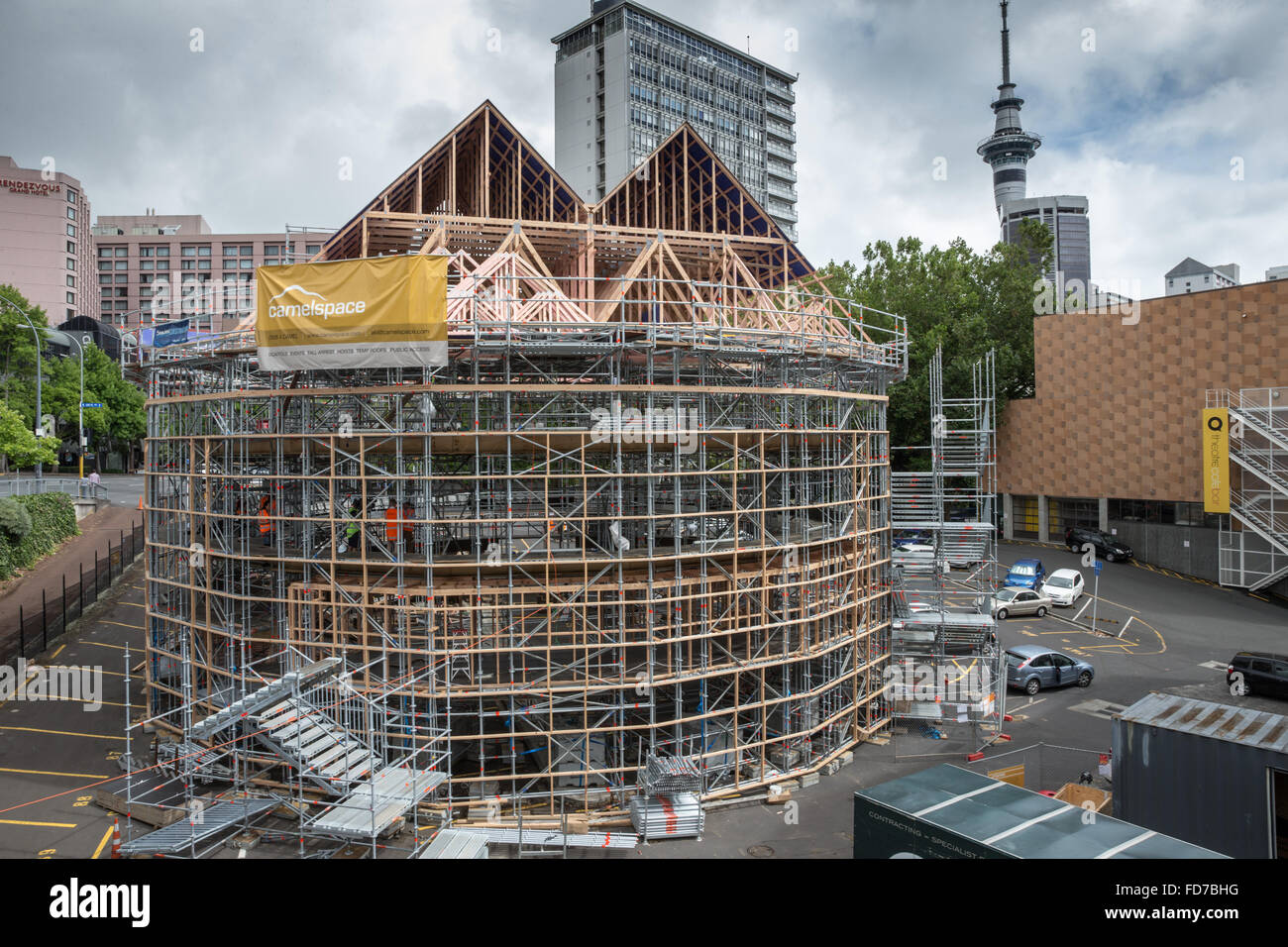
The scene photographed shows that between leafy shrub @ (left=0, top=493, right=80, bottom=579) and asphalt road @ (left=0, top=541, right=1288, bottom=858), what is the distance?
3.65 meters

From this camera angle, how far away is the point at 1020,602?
3180 centimetres

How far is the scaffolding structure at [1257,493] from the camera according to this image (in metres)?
32.5

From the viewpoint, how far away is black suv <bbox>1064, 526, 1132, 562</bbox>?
1577 inches

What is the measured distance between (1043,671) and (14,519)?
118 feet

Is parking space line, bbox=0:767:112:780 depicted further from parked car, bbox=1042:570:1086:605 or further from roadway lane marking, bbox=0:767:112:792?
parked car, bbox=1042:570:1086:605

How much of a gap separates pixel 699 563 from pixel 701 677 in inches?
97.7

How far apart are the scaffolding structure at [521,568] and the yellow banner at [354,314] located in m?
0.73

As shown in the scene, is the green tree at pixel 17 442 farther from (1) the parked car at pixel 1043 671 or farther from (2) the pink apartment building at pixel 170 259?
(2) the pink apartment building at pixel 170 259

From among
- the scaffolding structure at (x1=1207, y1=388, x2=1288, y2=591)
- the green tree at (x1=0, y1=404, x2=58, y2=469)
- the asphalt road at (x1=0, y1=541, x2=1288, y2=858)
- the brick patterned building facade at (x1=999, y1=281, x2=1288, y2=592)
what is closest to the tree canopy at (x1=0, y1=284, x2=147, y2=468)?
the green tree at (x1=0, y1=404, x2=58, y2=469)

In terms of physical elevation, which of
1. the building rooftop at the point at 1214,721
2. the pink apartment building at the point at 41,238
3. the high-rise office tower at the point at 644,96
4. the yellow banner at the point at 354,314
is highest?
the high-rise office tower at the point at 644,96

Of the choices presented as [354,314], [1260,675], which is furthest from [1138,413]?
[354,314]

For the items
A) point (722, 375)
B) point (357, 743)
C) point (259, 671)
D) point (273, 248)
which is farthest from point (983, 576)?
point (273, 248)

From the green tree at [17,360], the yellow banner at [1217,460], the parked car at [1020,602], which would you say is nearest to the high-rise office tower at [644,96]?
the green tree at [17,360]

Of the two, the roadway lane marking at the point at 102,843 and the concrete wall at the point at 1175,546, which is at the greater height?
the concrete wall at the point at 1175,546
